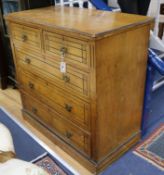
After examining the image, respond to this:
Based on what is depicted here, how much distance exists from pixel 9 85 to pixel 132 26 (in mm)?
1975

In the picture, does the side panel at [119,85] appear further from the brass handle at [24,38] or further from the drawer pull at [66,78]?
the brass handle at [24,38]

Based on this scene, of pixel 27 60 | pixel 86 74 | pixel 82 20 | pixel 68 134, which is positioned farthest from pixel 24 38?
pixel 68 134

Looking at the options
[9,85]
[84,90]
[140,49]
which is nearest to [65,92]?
[84,90]

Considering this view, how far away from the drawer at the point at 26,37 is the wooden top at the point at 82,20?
61 mm

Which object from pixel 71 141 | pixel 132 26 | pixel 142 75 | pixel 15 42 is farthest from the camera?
pixel 15 42

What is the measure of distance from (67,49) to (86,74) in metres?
0.19

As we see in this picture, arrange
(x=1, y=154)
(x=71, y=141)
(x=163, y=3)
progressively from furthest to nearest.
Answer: (x=163, y=3)
(x=71, y=141)
(x=1, y=154)

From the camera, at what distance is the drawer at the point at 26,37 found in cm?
163

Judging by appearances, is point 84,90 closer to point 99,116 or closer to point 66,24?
point 99,116

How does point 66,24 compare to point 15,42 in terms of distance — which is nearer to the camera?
point 66,24

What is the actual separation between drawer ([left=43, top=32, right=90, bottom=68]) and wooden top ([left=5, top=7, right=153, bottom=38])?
2.5 inches

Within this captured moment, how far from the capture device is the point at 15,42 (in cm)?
191

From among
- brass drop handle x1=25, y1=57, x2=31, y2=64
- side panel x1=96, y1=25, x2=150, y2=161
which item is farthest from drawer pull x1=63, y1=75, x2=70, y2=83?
brass drop handle x1=25, y1=57, x2=31, y2=64

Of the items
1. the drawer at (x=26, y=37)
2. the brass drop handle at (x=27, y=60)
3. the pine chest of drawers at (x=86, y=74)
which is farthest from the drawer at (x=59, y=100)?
the drawer at (x=26, y=37)
